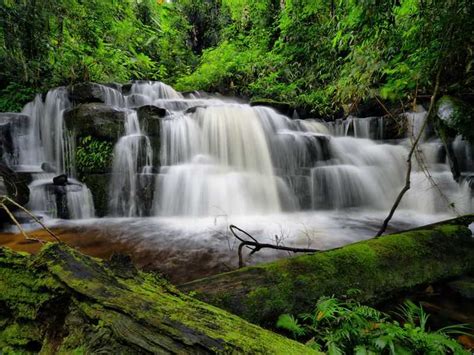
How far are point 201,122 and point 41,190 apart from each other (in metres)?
4.71

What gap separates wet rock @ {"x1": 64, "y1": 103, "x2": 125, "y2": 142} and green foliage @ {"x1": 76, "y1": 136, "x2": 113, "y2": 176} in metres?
0.20

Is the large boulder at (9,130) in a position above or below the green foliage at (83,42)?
below

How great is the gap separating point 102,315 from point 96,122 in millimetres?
7417

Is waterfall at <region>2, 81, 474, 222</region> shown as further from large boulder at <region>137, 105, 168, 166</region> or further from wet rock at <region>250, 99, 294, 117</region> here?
wet rock at <region>250, 99, 294, 117</region>

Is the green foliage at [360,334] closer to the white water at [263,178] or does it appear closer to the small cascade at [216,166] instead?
the white water at [263,178]

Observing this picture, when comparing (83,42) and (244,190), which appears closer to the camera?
(244,190)

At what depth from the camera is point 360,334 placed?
1.37m

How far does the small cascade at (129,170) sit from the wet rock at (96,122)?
8.8 inches

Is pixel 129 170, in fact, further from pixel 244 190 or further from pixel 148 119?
pixel 244 190

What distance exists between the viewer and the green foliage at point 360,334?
1271 mm

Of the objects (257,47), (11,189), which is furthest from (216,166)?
(257,47)

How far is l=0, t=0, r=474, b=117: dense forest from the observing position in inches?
190

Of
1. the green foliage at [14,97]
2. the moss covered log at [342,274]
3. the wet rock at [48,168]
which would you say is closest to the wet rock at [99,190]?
the wet rock at [48,168]

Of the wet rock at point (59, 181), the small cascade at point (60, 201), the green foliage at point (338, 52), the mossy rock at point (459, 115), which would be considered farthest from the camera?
the wet rock at point (59, 181)
